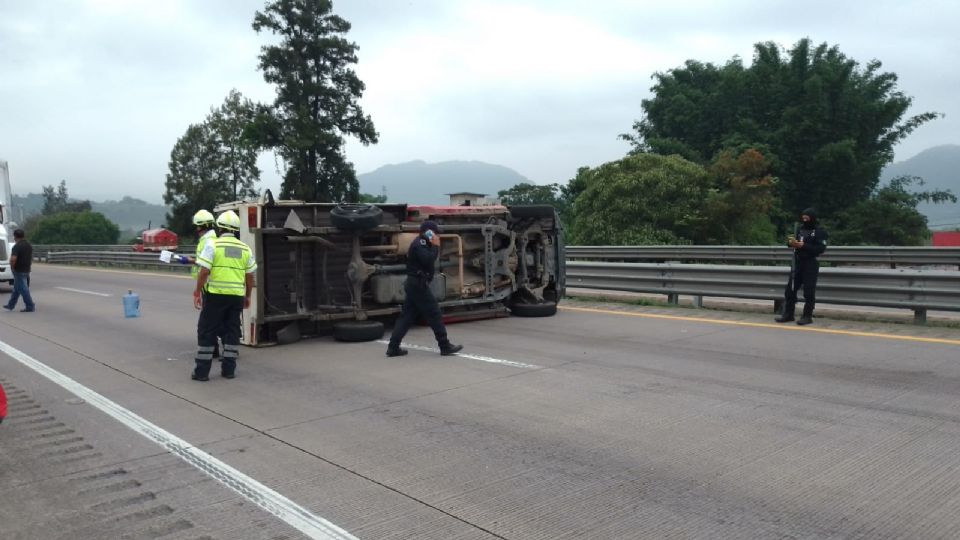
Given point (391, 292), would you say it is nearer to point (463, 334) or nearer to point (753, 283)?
point (463, 334)

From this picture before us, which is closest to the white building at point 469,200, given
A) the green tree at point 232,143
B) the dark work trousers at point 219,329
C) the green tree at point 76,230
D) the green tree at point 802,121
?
the dark work trousers at point 219,329

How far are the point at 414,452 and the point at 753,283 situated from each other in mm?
7824

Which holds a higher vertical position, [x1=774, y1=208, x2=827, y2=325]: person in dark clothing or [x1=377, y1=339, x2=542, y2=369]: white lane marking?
[x1=774, y1=208, x2=827, y2=325]: person in dark clothing

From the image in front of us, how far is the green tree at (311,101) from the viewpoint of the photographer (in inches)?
1900

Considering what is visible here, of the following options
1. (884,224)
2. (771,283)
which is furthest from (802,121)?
(771,283)

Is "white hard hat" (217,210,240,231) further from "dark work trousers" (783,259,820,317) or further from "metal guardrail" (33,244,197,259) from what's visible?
"metal guardrail" (33,244,197,259)

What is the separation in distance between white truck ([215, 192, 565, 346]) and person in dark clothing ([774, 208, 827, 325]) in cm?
365

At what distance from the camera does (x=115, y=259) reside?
1324 inches

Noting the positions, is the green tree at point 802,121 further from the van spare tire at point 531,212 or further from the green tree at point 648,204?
the van spare tire at point 531,212

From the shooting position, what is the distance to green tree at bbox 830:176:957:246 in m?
32.9

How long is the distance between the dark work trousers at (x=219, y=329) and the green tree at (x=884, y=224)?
1269 inches

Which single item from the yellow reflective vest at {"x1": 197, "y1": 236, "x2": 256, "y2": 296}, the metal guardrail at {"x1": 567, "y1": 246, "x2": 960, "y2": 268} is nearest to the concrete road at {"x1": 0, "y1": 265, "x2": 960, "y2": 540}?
the yellow reflective vest at {"x1": 197, "y1": 236, "x2": 256, "y2": 296}

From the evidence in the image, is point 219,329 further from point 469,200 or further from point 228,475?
point 469,200

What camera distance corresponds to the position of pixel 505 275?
11.5 meters
